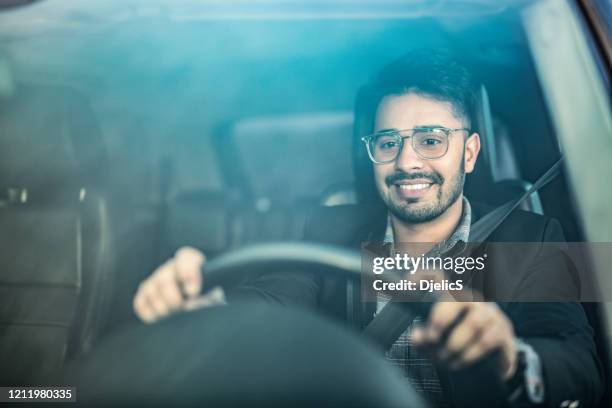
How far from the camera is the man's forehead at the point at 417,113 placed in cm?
100

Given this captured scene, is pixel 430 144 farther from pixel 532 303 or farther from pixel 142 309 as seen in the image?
pixel 142 309

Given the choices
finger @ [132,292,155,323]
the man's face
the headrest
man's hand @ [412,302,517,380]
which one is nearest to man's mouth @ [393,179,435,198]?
the man's face

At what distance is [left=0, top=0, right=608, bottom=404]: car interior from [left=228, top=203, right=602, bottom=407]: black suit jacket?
38 mm

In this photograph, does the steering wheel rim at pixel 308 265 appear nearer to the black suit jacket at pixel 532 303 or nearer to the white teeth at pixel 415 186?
the black suit jacket at pixel 532 303

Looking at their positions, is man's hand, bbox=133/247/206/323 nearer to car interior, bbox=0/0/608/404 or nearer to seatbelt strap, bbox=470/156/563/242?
car interior, bbox=0/0/608/404

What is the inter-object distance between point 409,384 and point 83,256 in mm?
848

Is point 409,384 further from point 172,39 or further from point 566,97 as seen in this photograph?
point 172,39

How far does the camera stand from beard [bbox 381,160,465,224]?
A: 98cm

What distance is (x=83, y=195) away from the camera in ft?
4.25

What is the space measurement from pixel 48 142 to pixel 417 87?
0.88 m

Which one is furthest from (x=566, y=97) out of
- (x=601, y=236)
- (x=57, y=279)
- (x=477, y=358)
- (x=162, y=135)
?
(x=57, y=279)

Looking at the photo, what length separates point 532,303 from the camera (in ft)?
2.91

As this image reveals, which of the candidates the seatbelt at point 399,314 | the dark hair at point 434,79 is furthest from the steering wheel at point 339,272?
the dark hair at point 434,79

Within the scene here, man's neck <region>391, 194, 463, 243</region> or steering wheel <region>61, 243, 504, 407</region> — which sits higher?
man's neck <region>391, 194, 463, 243</region>
